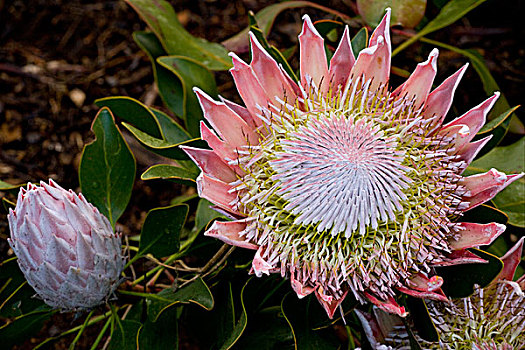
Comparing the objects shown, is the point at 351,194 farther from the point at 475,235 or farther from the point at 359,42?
the point at 359,42

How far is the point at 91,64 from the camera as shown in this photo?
2.82m

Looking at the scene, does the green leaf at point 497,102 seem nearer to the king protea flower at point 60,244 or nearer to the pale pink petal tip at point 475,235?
the pale pink petal tip at point 475,235

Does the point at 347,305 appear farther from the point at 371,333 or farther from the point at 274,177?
the point at 274,177

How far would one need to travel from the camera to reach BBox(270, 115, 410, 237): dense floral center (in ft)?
4.46

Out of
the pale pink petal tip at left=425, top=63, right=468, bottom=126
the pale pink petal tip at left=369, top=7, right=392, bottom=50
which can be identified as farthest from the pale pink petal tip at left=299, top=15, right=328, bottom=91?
the pale pink petal tip at left=425, top=63, right=468, bottom=126

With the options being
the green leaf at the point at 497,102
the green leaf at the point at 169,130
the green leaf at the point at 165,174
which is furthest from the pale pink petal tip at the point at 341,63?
the green leaf at the point at 497,102

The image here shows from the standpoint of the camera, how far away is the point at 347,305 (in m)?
1.50

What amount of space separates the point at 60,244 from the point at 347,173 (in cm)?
73

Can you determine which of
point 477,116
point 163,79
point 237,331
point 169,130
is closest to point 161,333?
point 237,331

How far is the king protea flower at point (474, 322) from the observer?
1.58 meters

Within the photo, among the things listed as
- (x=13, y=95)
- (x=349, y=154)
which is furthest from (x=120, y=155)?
(x=13, y=95)

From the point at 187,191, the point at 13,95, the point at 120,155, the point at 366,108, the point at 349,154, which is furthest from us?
the point at 13,95

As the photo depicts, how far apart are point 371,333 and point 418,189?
0.46m

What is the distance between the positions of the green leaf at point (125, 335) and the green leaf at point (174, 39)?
0.98 meters
